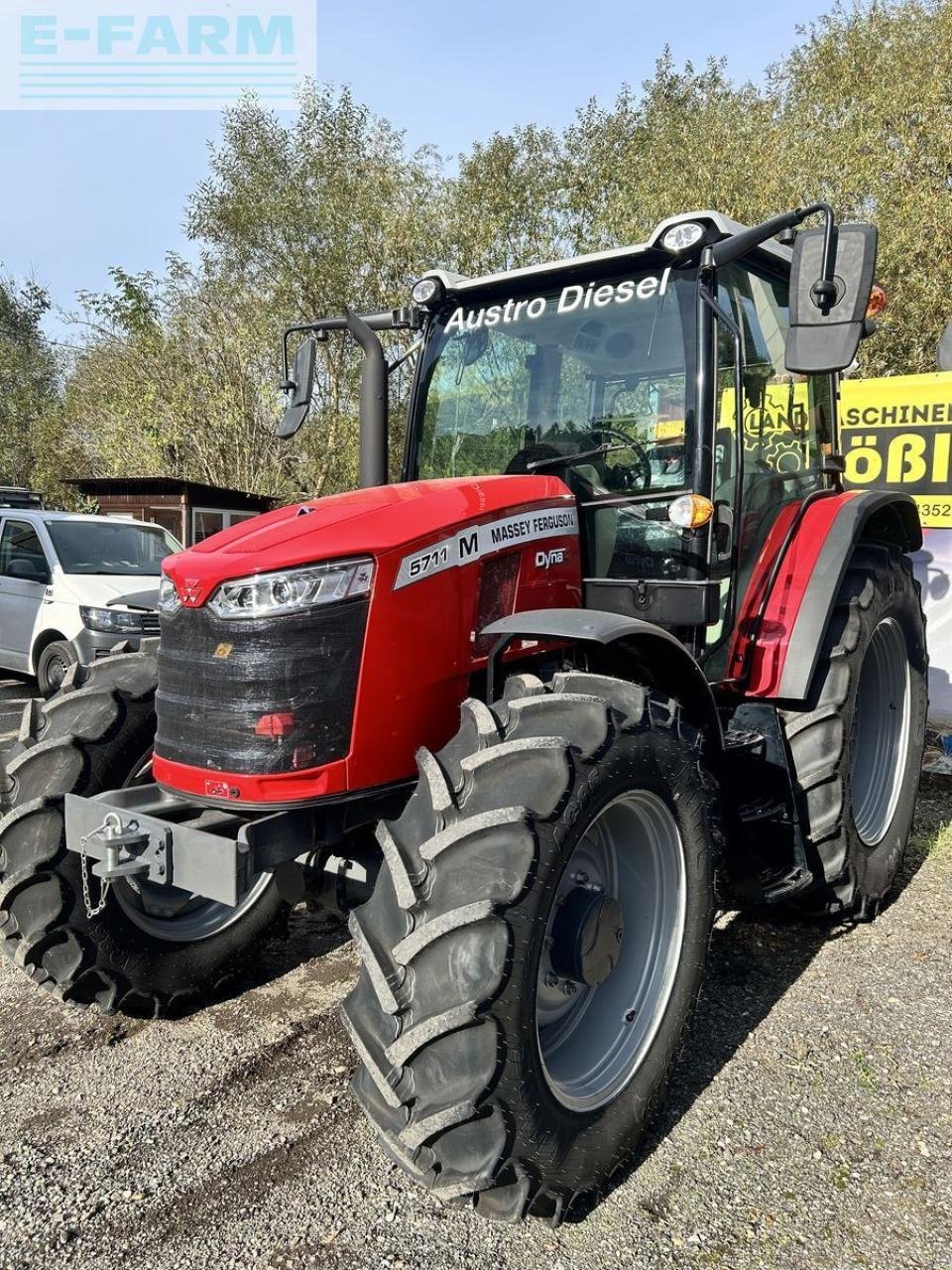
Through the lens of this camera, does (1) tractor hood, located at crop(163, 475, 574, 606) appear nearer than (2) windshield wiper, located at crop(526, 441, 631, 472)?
Yes

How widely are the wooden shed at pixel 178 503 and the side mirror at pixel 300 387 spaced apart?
36.8ft

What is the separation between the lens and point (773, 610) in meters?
3.43

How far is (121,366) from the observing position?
747 inches

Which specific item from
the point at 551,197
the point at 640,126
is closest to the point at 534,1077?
the point at 551,197

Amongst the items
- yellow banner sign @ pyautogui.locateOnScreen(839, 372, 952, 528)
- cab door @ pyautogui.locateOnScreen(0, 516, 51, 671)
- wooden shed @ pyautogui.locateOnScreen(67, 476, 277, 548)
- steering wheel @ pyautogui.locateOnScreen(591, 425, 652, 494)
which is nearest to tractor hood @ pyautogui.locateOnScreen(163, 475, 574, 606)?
steering wheel @ pyautogui.locateOnScreen(591, 425, 652, 494)

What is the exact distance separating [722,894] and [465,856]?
7.93 feet

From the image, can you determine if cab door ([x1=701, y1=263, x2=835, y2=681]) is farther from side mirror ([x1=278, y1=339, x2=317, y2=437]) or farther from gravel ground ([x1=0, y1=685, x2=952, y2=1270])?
side mirror ([x1=278, y1=339, x2=317, y2=437])

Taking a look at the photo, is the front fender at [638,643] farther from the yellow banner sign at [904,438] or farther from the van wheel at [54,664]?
the van wheel at [54,664]

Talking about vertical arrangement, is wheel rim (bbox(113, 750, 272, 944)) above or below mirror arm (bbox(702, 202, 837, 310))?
below

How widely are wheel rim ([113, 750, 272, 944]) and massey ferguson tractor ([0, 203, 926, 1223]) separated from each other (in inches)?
0.6

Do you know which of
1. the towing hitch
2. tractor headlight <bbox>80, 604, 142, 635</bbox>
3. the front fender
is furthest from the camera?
tractor headlight <bbox>80, 604, 142, 635</bbox>

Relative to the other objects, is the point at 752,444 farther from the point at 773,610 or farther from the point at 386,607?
the point at 386,607

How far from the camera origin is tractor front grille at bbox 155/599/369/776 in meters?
2.22

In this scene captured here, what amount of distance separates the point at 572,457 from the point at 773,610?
1.01 m
